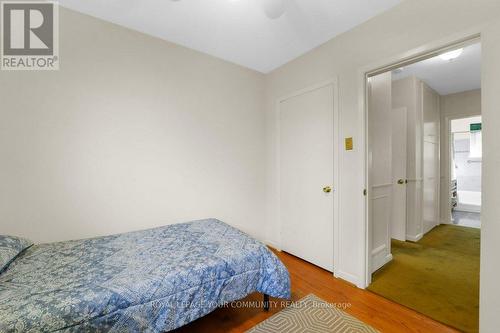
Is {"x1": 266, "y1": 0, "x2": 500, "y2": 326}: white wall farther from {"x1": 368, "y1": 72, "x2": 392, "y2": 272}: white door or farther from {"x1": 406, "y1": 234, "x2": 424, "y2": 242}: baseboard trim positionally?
{"x1": 406, "y1": 234, "x2": 424, "y2": 242}: baseboard trim

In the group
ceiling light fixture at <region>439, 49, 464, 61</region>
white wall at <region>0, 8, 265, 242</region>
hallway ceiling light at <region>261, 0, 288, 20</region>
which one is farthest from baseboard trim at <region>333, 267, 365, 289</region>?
ceiling light fixture at <region>439, 49, 464, 61</region>

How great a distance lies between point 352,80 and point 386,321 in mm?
2125

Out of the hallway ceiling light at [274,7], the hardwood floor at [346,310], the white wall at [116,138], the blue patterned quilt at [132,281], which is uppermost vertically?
the hallway ceiling light at [274,7]

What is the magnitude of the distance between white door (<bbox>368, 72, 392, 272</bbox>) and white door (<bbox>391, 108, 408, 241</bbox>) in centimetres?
92

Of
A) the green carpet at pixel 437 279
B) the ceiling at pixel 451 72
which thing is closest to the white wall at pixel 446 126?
the ceiling at pixel 451 72

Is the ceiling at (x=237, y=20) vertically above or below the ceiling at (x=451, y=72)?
below

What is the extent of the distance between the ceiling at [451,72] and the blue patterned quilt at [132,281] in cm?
349

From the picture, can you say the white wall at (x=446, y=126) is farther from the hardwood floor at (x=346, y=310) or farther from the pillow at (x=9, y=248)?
the pillow at (x=9, y=248)

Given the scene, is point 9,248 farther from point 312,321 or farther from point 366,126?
point 366,126

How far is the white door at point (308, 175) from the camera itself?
2.38m

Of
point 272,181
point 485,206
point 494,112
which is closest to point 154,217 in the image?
point 272,181

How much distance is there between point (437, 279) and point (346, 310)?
1266 mm

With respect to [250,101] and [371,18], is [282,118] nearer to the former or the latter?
[250,101]

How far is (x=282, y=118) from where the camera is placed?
2924 mm
